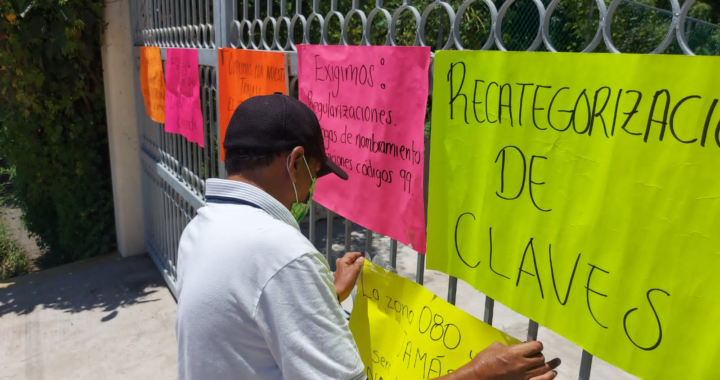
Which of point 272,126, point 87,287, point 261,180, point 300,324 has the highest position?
point 272,126

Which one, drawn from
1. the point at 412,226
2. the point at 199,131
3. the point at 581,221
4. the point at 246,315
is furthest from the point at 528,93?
the point at 199,131

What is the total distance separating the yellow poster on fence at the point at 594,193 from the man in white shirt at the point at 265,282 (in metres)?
0.23

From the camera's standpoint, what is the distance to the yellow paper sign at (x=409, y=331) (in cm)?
162

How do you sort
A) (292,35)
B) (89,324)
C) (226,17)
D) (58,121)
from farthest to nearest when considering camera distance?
1. (58,121)
2. (89,324)
3. (226,17)
4. (292,35)

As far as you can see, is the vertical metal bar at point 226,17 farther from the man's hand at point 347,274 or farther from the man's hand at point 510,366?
the man's hand at point 510,366

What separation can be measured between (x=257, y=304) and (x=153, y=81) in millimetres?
3668

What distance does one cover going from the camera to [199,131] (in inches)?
135

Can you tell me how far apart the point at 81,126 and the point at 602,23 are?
550cm

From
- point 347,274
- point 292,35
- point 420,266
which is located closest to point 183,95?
point 292,35

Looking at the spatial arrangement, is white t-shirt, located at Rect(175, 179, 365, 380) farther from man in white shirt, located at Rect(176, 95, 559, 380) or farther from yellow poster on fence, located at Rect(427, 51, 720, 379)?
yellow poster on fence, located at Rect(427, 51, 720, 379)

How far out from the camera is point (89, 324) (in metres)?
4.34

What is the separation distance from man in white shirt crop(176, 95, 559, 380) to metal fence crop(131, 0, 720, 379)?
508 millimetres

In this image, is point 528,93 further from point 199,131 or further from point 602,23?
point 199,131

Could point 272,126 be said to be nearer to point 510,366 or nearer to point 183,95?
point 510,366
